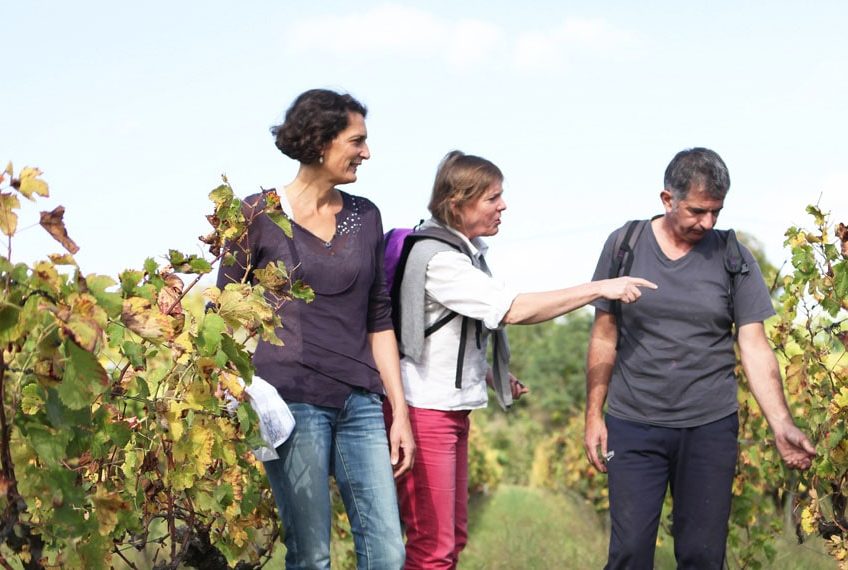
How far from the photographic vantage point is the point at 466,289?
174 inches

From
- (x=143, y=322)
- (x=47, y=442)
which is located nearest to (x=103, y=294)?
(x=143, y=322)

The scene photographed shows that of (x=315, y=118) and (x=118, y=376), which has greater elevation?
(x=315, y=118)

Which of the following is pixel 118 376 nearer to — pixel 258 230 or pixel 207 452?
pixel 207 452

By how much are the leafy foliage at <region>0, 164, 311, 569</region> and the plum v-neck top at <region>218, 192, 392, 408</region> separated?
11 cm

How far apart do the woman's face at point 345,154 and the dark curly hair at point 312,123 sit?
2 cm

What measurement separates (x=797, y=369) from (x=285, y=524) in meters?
2.00

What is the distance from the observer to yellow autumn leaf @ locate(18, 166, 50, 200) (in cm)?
265

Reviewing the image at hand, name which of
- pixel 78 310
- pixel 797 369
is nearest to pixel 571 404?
pixel 797 369

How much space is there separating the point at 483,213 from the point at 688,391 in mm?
984

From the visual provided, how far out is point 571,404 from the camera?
95.3 ft

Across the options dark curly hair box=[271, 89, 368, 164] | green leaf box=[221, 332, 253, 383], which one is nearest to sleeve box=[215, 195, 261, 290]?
dark curly hair box=[271, 89, 368, 164]

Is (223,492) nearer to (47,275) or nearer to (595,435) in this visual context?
(47,275)

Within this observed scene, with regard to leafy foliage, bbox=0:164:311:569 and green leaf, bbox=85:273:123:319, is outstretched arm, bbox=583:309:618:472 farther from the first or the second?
green leaf, bbox=85:273:123:319

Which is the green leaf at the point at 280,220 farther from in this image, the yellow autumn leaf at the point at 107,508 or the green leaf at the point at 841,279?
the green leaf at the point at 841,279
